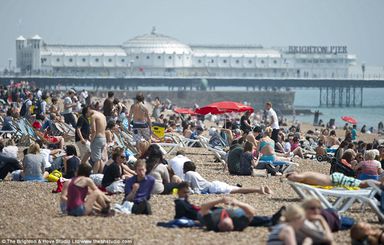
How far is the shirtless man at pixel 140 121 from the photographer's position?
52.4ft

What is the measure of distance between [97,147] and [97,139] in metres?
0.10

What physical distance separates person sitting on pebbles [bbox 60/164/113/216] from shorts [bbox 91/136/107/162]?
2.46 meters

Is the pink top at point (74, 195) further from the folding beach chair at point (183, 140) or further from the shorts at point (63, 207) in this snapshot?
the folding beach chair at point (183, 140)

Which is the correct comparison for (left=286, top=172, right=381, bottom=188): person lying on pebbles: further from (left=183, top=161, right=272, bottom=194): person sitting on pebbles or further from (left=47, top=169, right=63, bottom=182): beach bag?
(left=47, top=169, right=63, bottom=182): beach bag

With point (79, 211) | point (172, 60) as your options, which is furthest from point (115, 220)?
point (172, 60)

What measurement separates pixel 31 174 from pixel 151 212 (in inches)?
123

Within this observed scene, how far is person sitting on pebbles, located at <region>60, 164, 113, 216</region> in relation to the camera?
34.7ft

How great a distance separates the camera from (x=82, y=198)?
35.1ft

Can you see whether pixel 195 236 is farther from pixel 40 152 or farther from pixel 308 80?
pixel 308 80

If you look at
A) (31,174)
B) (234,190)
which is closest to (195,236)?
(234,190)

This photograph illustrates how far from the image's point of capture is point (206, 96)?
9756 centimetres

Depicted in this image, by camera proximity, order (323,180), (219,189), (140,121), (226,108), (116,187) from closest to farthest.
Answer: (323,180)
(116,187)
(219,189)
(140,121)
(226,108)

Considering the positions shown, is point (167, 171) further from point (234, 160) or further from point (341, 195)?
point (234, 160)

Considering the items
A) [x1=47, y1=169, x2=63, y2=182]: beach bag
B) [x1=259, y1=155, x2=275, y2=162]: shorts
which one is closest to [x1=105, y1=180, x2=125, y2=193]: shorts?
[x1=47, y1=169, x2=63, y2=182]: beach bag
